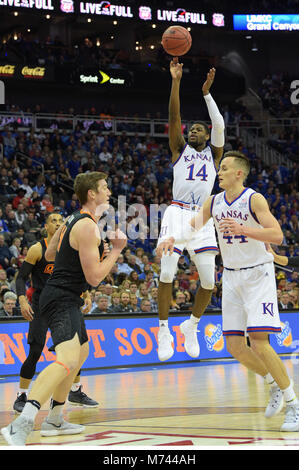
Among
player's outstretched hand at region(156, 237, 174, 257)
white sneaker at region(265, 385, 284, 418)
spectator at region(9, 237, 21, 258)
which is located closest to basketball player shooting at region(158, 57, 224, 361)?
player's outstretched hand at region(156, 237, 174, 257)

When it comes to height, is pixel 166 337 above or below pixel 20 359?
above

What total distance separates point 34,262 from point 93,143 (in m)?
15.5

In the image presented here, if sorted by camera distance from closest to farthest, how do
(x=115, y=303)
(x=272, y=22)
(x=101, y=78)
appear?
1. (x=115, y=303)
2. (x=101, y=78)
3. (x=272, y=22)

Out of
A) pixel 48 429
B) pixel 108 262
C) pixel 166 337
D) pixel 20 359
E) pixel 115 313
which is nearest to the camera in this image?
pixel 108 262

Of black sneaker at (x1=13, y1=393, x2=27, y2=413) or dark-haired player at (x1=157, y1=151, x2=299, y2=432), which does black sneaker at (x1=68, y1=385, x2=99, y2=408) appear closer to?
black sneaker at (x1=13, y1=393, x2=27, y2=413)

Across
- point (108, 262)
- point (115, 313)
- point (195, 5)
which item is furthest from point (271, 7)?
point (108, 262)

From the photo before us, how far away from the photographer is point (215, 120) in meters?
8.66

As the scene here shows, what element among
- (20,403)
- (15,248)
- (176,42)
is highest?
(176,42)

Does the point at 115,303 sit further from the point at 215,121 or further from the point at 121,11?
the point at 121,11

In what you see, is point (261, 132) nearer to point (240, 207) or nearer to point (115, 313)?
point (115, 313)

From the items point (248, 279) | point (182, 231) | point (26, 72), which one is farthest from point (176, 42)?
point (26, 72)

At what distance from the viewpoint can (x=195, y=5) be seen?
28.0 metres

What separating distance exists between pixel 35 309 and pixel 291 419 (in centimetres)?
354

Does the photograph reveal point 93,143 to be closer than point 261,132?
Yes
